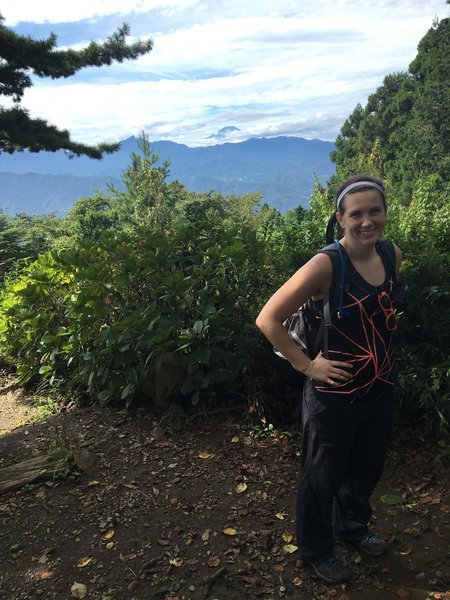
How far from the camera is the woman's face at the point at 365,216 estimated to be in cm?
170

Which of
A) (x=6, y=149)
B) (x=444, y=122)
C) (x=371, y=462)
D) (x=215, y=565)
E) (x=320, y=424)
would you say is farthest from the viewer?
(x=444, y=122)

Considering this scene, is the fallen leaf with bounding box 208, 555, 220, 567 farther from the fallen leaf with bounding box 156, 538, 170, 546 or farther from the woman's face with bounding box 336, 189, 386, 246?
the woman's face with bounding box 336, 189, 386, 246

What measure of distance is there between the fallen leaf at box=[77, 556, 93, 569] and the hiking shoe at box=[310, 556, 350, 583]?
1.03 m

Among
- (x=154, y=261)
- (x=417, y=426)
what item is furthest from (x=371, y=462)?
(x=154, y=261)

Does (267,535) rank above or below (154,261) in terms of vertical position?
below

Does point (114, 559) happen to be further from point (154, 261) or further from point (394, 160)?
point (394, 160)

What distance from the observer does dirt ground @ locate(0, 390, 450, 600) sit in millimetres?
2094

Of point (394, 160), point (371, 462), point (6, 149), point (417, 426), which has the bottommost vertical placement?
point (417, 426)

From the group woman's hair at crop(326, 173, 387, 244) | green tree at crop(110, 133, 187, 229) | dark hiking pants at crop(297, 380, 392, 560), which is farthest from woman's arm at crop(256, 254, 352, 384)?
green tree at crop(110, 133, 187, 229)

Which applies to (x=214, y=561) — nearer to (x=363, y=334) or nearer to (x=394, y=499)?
(x=394, y=499)

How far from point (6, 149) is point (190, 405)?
8505 mm

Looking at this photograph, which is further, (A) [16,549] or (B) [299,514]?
(A) [16,549]

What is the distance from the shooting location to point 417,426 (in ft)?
9.61

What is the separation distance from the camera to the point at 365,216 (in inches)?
66.9
